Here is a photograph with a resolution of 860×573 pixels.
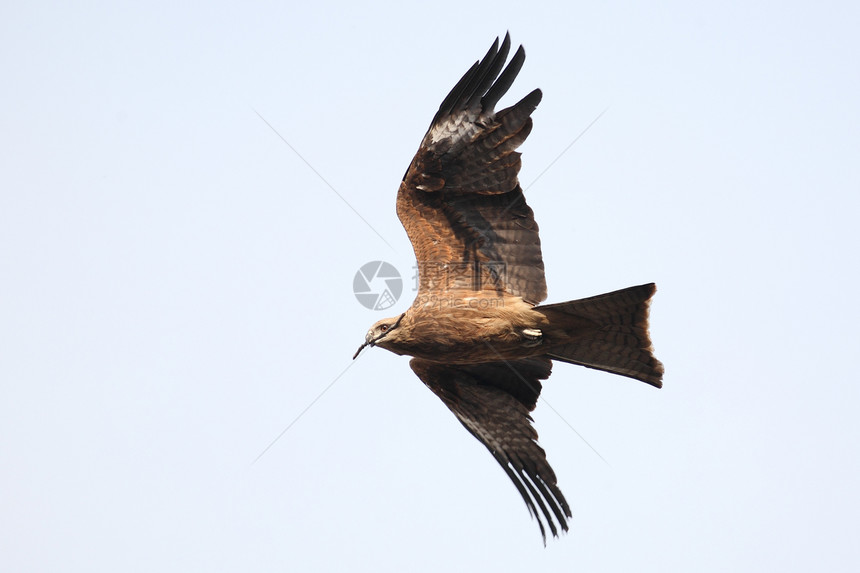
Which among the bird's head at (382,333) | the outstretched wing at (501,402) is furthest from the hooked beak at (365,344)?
the outstretched wing at (501,402)

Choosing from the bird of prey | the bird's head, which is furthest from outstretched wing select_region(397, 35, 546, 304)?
the bird's head

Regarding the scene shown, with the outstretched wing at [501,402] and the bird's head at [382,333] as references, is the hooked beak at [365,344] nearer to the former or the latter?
the bird's head at [382,333]

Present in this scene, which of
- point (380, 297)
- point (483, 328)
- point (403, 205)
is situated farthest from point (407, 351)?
point (380, 297)

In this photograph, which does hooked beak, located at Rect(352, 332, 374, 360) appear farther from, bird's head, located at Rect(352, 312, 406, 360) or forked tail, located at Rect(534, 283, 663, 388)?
forked tail, located at Rect(534, 283, 663, 388)

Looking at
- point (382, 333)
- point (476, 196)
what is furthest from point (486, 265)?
point (382, 333)

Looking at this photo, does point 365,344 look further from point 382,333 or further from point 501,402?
point 501,402
